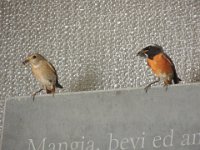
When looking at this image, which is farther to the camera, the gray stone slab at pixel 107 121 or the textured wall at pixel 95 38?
the textured wall at pixel 95 38

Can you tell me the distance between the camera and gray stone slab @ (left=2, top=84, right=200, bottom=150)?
2.46ft

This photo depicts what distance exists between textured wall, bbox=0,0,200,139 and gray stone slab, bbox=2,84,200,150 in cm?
18

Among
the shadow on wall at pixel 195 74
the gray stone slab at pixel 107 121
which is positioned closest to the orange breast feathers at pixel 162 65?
the gray stone slab at pixel 107 121

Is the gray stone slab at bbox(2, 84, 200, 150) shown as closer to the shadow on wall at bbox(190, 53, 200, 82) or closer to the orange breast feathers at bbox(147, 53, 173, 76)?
the orange breast feathers at bbox(147, 53, 173, 76)

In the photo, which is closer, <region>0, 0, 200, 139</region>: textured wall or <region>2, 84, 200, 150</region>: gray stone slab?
<region>2, 84, 200, 150</region>: gray stone slab

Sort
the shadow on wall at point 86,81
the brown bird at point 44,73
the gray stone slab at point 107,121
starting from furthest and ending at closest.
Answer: the shadow on wall at point 86,81
the brown bird at point 44,73
the gray stone slab at point 107,121

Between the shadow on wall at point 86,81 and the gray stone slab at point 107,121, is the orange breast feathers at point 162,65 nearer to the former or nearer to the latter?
the gray stone slab at point 107,121

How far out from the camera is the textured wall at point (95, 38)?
40.2 inches

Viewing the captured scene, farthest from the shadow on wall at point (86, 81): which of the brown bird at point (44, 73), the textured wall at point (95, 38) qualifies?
the brown bird at point (44, 73)

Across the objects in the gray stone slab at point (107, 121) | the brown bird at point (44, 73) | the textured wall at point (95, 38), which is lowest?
the gray stone slab at point (107, 121)

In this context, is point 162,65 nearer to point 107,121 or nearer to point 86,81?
point 107,121

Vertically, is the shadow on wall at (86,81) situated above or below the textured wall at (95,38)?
below

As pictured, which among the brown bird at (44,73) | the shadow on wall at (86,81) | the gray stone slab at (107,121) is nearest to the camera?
the gray stone slab at (107,121)

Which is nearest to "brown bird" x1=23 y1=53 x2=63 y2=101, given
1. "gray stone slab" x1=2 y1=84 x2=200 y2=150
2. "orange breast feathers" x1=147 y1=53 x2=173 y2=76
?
"gray stone slab" x1=2 y1=84 x2=200 y2=150
